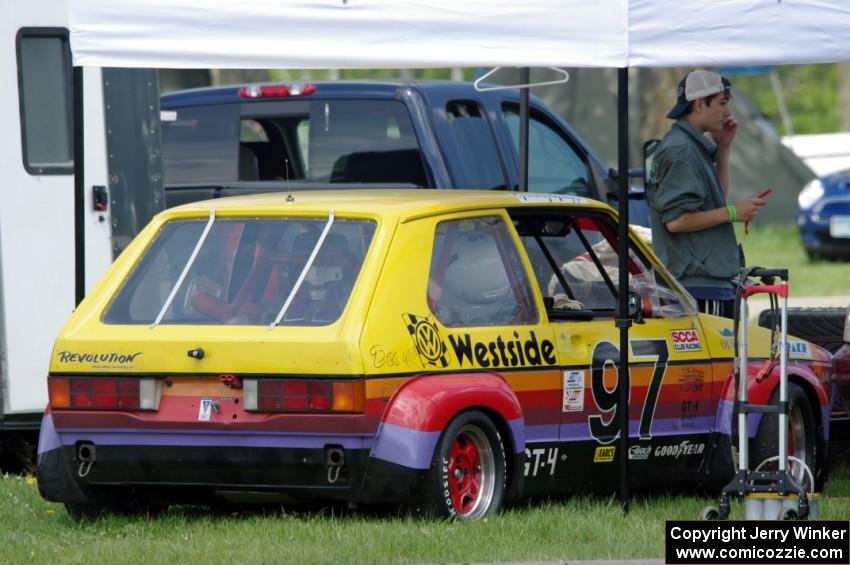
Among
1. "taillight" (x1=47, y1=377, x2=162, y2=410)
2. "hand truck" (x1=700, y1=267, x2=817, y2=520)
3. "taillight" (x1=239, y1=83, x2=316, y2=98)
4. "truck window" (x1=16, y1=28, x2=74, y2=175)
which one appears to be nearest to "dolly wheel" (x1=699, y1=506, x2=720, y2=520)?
"hand truck" (x1=700, y1=267, x2=817, y2=520)

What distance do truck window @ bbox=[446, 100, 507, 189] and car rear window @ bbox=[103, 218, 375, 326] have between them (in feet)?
9.82

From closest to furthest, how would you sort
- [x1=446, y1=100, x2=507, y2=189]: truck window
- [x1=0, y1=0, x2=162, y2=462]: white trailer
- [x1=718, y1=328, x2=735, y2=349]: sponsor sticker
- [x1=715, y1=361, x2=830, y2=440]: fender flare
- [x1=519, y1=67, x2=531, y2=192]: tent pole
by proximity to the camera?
[x1=715, y1=361, x2=830, y2=440]: fender flare, [x1=718, y1=328, x2=735, y2=349]: sponsor sticker, [x1=0, y1=0, x2=162, y2=462]: white trailer, [x1=519, y1=67, x2=531, y2=192]: tent pole, [x1=446, y1=100, x2=507, y2=189]: truck window

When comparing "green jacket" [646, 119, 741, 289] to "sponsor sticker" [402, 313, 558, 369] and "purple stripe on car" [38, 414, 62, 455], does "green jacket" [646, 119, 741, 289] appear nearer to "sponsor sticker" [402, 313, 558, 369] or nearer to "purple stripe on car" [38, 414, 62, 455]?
"sponsor sticker" [402, 313, 558, 369]

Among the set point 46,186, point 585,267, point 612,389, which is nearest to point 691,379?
point 612,389

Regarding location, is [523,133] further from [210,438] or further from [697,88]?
[210,438]

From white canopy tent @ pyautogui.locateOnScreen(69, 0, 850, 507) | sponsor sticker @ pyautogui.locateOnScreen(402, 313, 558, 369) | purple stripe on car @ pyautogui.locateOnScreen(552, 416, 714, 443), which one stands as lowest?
purple stripe on car @ pyautogui.locateOnScreen(552, 416, 714, 443)

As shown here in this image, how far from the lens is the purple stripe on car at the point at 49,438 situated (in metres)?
7.51

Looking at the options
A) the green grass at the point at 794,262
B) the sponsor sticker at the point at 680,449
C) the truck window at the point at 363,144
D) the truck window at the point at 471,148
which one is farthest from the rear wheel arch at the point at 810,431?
the green grass at the point at 794,262

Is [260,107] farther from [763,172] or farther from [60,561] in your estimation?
[763,172]

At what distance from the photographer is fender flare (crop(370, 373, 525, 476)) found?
7.04 meters

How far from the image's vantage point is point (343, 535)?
698 centimetres

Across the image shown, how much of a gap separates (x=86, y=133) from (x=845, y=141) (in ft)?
67.5

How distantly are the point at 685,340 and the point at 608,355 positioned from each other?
513 millimetres

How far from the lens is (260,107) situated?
11.3m
